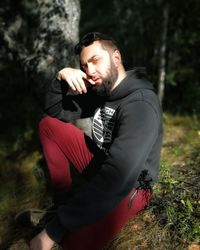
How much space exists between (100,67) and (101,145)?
0.72m

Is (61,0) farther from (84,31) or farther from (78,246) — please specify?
(84,31)

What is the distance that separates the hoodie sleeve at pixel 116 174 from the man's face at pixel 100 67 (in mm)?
547

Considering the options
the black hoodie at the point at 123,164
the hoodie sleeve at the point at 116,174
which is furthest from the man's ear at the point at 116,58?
the hoodie sleeve at the point at 116,174

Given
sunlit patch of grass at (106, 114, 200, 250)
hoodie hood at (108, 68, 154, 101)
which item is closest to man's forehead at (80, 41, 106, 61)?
hoodie hood at (108, 68, 154, 101)

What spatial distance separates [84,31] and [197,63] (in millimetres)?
2620

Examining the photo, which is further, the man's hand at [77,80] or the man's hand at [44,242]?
the man's hand at [77,80]

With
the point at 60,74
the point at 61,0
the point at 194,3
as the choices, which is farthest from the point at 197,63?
the point at 60,74

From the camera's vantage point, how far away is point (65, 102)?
12.0 ft

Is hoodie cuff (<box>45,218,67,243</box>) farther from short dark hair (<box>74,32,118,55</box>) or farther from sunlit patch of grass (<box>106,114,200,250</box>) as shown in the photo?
short dark hair (<box>74,32,118,55</box>)

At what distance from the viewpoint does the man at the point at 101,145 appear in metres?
2.53

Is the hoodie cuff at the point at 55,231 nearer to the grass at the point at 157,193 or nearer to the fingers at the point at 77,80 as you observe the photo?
the grass at the point at 157,193

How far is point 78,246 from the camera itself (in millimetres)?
2738

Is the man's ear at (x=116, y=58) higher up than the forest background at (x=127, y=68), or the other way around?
the man's ear at (x=116, y=58)

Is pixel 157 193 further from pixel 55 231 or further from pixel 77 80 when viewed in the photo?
pixel 77 80
